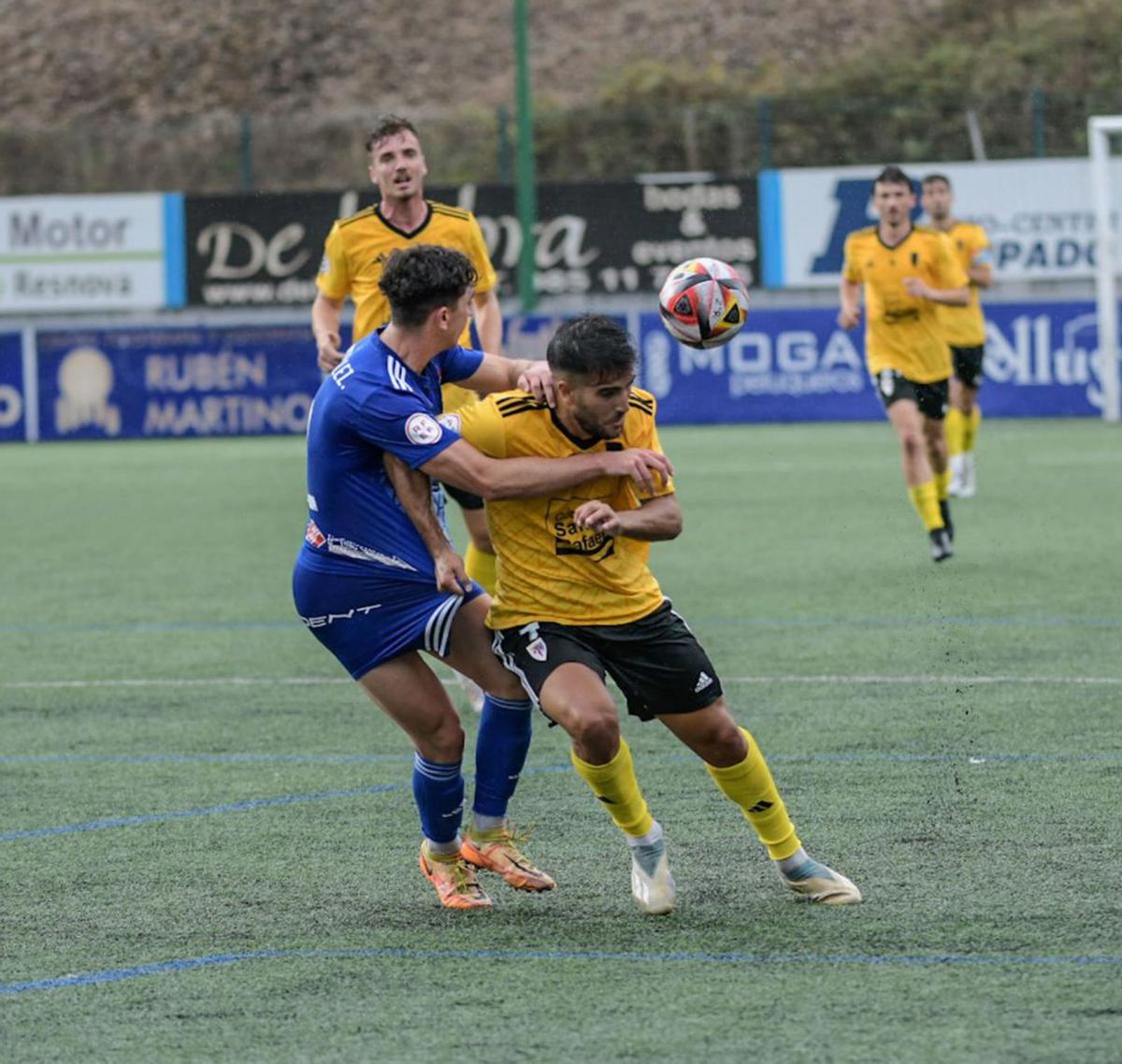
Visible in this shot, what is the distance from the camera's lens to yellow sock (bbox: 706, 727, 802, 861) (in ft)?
18.1

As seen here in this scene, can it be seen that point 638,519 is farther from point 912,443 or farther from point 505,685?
point 912,443

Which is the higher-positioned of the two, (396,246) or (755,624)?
(396,246)

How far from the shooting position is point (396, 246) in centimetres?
942

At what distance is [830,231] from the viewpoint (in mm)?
30953

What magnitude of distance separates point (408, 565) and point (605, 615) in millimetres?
529

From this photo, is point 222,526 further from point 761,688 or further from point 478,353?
point 478,353

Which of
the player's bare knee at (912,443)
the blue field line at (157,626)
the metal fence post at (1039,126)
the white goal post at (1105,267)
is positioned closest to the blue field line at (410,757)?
the blue field line at (157,626)

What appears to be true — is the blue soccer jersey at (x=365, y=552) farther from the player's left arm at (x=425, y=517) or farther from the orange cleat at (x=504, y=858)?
the orange cleat at (x=504, y=858)

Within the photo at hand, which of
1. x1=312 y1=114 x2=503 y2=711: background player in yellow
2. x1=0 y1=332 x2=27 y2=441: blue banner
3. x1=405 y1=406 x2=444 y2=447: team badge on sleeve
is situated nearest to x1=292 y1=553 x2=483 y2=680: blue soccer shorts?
x1=405 y1=406 x2=444 y2=447: team badge on sleeve

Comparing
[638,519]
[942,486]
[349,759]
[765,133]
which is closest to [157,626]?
[349,759]

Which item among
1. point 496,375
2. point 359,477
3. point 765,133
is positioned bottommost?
point 359,477

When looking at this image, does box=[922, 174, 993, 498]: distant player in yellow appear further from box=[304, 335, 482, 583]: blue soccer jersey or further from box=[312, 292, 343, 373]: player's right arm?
box=[304, 335, 482, 583]: blue soccer jersey

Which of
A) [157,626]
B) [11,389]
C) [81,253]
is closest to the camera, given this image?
[157,626]

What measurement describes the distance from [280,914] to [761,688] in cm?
380
